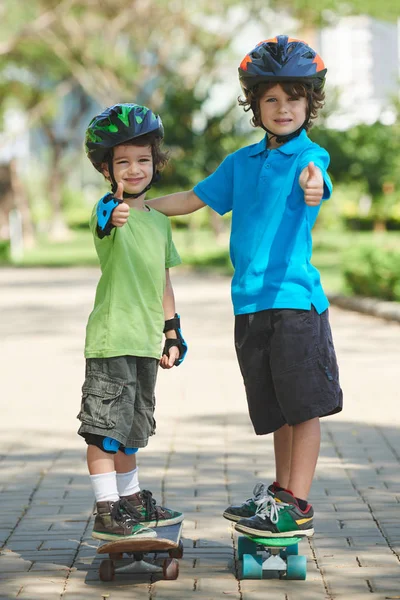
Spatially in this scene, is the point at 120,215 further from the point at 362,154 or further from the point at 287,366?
the point at 362,154

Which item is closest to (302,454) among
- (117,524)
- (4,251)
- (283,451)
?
(283,451)

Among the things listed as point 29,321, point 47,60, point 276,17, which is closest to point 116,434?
point 29,321

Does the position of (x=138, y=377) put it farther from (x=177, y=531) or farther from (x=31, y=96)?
(x=31, y=96)

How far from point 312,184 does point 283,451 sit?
3.40ft

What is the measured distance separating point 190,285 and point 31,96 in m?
27.5

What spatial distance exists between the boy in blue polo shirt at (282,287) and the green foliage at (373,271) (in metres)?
11.5

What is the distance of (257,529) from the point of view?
4.04m

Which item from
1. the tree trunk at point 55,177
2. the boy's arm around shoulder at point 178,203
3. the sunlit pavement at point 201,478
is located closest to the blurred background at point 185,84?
the tree trunk at point 55,177

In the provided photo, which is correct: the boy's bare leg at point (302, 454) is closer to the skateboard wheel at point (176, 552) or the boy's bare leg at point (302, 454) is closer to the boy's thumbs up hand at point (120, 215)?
the skateboard wheel at point (176, 552)

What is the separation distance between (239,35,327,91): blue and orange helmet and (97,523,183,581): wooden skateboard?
5.30ft

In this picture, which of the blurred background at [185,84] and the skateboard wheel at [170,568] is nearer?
the skateboard wheel at [170,568]

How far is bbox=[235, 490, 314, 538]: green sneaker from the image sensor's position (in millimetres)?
4043

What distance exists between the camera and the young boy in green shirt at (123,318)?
13.4 ft

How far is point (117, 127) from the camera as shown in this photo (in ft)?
13.6
